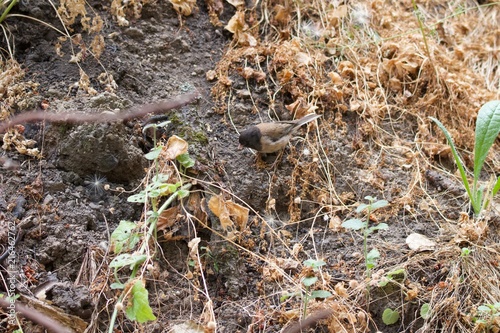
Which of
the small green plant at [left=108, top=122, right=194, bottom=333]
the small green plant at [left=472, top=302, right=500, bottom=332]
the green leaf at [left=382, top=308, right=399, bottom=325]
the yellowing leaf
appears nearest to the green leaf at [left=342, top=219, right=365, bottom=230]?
the green leaf at [left=382, top=308, right=399, bottom=325]

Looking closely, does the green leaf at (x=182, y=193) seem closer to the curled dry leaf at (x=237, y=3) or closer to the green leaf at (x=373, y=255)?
the green leaf at (x=373, y=255)

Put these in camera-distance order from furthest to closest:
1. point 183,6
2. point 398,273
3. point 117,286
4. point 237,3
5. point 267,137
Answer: point 237,3, point 183,6, point 267,137, point 398,273, point 117,286

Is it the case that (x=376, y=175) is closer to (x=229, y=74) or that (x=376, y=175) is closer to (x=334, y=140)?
(x=334, y=140)

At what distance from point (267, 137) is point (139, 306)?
0.94 metres

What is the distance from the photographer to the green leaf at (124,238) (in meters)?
2.03

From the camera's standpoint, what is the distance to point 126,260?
191 cm

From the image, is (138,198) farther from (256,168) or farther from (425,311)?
(425,311)

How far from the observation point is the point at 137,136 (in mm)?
2377

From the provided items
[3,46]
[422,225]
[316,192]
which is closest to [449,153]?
[422,225]

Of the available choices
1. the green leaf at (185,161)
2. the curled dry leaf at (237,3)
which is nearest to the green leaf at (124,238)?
the green leaf at (185,161)

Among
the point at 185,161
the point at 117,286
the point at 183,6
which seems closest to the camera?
the point at 117,286

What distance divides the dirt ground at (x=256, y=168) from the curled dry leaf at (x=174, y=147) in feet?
0.31

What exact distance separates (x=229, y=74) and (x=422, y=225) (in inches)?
45.0

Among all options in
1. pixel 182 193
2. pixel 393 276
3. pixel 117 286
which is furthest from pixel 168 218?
pixel 393 276
